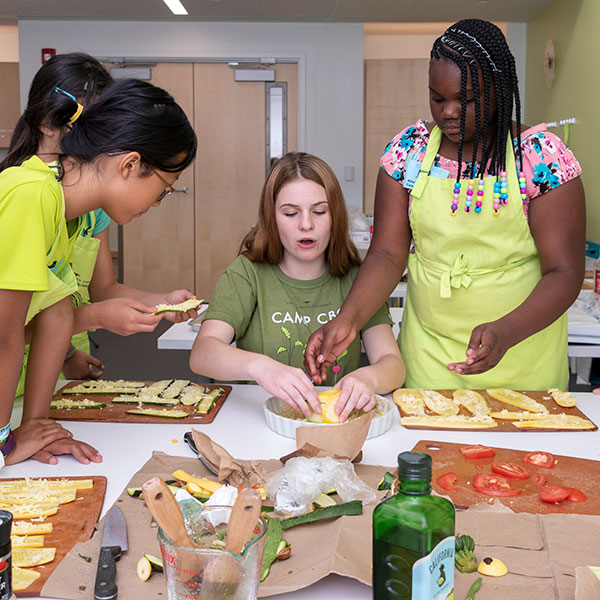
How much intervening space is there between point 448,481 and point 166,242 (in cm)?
667

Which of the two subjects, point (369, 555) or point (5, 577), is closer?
point (5, 577)

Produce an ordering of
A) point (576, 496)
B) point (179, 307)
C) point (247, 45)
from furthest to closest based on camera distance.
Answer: point (247, 45), point (179, 307), point (576, 496)

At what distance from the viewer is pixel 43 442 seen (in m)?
1.44

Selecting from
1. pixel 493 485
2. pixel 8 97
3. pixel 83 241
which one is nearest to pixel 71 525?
pixel 493 485

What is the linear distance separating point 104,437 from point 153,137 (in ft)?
2.22

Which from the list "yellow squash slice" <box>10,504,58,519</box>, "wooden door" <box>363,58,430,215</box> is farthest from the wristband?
"wooden door" <box>363,58,430,215</box>

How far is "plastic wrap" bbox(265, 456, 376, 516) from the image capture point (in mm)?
1138

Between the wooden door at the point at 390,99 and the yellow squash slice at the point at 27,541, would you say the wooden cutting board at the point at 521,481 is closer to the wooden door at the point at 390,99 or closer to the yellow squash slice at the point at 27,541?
the yellow squash slice at the point at 27,541

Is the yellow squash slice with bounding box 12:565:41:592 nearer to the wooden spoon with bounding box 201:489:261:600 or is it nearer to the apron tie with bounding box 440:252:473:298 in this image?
the wooden spoon with bounding box 201:489:261:600

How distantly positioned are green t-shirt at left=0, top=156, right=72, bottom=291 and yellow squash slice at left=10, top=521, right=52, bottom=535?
1.49ft

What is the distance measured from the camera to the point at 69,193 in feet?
5.12

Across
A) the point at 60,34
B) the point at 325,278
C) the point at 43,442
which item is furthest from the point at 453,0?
the point at 43,442

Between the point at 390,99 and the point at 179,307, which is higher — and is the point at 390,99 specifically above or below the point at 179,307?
above

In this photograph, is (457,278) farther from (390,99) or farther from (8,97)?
(8,97)
